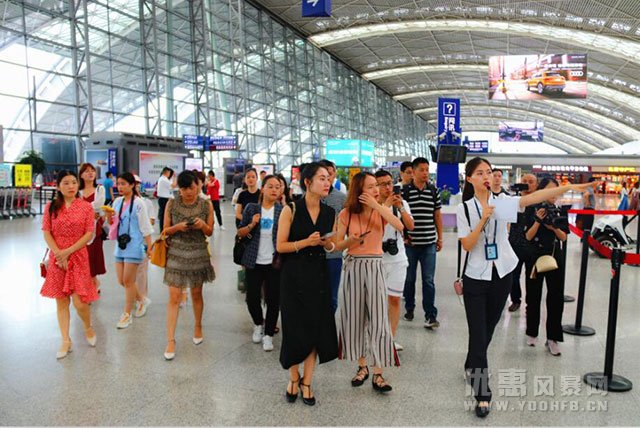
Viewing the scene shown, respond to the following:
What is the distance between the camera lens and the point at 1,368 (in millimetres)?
3762

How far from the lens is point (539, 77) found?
70.8 ft

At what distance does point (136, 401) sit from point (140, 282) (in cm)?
236

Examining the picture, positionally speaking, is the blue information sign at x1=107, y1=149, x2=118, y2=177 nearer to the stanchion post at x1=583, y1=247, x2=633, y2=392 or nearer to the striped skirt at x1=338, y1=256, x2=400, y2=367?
the striped skirt at x1=338, y1=256, x2=400, y2=367

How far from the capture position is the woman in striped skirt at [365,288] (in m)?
3.28

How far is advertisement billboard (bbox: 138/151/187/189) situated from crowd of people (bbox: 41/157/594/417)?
16.0 metres

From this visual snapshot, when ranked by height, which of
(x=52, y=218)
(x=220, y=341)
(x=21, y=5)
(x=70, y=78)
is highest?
(x=21, y=5)

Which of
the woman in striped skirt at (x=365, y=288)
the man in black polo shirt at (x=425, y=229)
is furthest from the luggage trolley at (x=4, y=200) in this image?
the woman in striped skirt at (x=365, y=288)

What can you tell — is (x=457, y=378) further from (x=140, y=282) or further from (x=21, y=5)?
(x=21, y=5)

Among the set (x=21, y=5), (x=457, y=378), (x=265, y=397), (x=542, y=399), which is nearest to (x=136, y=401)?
(x=265, y=397)

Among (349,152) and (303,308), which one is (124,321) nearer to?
(303,308)

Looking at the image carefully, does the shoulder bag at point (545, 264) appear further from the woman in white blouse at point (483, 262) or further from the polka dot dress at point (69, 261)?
the polka dot dress at point (69, 261)

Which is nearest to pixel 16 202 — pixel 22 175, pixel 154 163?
pixel 22 175

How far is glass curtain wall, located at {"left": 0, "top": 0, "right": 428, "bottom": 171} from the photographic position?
A: 1708cm

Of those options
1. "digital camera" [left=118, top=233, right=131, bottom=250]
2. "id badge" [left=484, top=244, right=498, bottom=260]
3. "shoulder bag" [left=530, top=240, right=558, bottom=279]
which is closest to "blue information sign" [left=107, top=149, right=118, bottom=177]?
"digital camera" [left=118, top=233, right=131, bottom=250]
